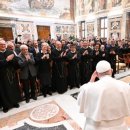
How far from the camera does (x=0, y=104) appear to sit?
436 centimetres

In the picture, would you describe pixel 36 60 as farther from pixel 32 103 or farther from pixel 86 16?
pixel 86 16

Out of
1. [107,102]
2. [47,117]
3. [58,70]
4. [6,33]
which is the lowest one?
[47,117]

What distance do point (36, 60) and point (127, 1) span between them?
10565 mm

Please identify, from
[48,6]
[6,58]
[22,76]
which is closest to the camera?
[6,58]

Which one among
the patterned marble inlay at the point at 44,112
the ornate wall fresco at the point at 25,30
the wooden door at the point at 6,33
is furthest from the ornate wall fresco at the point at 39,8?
the patterned marble inlay at the point at 44,112

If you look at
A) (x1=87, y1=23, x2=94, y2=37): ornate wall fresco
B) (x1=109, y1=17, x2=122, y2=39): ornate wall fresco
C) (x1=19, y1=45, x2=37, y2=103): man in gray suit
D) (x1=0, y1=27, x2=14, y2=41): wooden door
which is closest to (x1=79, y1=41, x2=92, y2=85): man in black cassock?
(x1=19, y1=45, x2=37, y2=103): man in gray suit

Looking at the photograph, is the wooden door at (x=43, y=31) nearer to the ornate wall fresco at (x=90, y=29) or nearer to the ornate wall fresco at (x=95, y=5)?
the ornate wall fresco at (x=90, y=29)

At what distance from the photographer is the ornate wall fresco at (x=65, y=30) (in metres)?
16.8

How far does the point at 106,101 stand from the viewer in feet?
6.07

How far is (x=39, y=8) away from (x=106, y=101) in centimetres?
Result: 1507

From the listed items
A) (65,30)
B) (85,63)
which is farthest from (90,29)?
(85,63)

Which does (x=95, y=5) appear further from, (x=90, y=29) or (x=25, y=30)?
(x=25, y=30)

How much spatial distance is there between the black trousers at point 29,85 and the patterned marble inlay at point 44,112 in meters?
0.62

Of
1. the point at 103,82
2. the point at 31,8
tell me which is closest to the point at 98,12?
the point at 31,8
